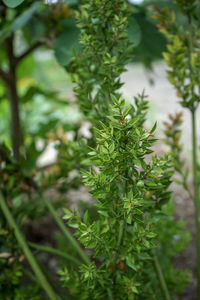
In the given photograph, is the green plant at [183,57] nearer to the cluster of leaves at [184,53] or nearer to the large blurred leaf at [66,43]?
the cluster of leaves at [184,53]

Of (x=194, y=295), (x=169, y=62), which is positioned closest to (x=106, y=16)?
(x=169, y=62)

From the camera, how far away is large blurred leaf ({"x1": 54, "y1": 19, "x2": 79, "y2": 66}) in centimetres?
80

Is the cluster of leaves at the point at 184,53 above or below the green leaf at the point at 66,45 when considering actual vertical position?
below

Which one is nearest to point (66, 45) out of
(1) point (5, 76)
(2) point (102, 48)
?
(2) point (102, 48)

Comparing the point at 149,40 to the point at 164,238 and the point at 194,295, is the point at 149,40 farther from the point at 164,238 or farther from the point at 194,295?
the point at 194,295

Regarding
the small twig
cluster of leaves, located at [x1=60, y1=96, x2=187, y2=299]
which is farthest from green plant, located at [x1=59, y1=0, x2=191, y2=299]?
the small twig

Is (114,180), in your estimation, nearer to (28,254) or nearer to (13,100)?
(28,254)

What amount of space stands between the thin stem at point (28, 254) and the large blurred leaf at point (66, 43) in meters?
0.35

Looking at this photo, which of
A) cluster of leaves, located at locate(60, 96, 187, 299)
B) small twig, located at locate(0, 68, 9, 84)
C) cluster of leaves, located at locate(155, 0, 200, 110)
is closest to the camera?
cluster of leaves, located at locate(60, 96, 187, 299)

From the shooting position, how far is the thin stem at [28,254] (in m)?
0.66

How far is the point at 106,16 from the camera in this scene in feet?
1.90

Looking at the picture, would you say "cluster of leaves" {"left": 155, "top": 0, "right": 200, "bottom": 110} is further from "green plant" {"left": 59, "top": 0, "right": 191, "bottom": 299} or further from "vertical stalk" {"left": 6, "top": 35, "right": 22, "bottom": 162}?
"vertical stalk" {"left": 6, "top": 35, "right": 22, "bottom": 162}

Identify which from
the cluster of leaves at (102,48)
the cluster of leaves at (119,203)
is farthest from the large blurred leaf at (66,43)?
the cluster of leaves at (119,203)

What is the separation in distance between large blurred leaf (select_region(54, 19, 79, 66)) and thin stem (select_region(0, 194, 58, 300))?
350 millimetres
